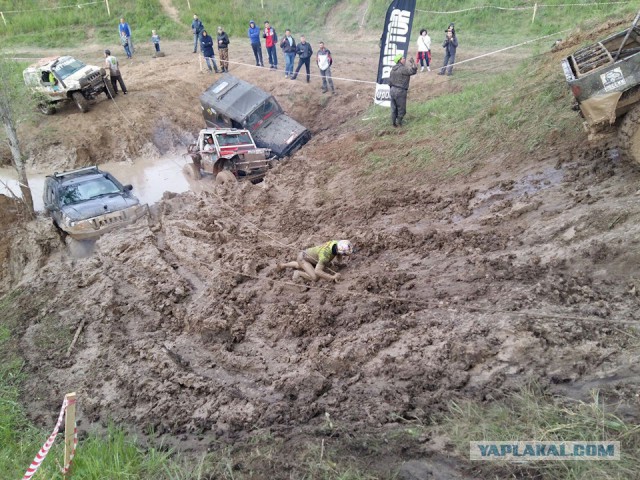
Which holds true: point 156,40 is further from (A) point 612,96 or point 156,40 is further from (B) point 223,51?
(A) point 612,96

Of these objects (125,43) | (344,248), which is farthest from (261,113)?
(125,43)

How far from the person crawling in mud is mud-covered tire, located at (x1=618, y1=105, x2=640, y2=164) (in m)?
4.17

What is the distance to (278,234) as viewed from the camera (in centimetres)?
1064

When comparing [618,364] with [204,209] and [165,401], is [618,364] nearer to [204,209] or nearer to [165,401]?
[165,401]

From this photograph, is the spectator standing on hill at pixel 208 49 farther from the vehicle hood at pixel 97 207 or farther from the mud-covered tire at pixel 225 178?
the vehicle hood at pixel 97 207

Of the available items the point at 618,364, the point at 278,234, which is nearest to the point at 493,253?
the point at 618,364

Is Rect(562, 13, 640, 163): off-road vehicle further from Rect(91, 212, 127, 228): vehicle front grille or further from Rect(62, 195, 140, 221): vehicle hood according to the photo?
Rect(62, 195, 140, 221): vehicle hood

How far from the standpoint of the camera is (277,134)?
15008 millimetres

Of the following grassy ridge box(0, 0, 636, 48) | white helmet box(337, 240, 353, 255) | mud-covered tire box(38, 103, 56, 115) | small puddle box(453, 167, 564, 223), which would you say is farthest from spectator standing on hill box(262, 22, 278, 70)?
white helmet box(337, 240, 353, 255)

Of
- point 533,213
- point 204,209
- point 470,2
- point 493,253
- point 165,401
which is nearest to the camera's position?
point 165,401

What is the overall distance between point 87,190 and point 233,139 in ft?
13.1

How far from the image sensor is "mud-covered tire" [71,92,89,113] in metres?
17.8

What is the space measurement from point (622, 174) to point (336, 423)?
5.87 metres

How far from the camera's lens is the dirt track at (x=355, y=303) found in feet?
18.6
